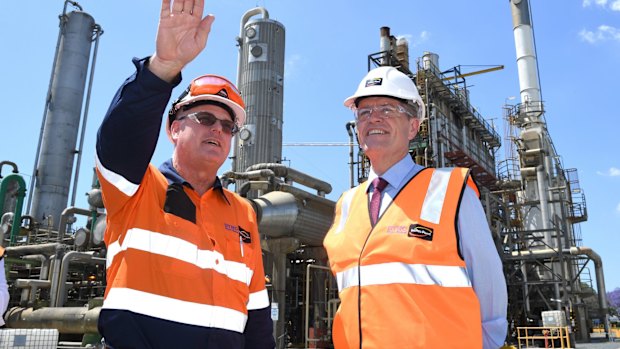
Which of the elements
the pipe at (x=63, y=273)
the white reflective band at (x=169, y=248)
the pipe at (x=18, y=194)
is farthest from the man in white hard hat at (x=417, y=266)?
the pipe at (x=18, y=194)

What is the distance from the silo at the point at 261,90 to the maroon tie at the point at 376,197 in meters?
18.3

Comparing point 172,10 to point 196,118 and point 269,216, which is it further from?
point 269,216

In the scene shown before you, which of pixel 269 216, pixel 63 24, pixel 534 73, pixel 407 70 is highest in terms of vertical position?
pixel 63 24

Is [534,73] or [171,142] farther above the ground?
[534,73]

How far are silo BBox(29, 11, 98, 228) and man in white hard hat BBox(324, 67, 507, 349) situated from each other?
28764mm

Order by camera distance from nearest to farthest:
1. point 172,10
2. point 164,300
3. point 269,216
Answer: point 172,10 → point 164,300 → point 269,216

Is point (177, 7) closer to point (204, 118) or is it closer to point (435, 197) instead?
point (204, 118)

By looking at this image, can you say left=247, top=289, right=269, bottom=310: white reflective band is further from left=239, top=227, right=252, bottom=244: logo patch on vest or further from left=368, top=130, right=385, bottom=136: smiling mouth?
left=368, top=130, right=385, bottom=136: smiling mouth

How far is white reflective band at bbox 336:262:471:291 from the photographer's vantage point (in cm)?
231

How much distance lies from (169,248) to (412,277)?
120cm

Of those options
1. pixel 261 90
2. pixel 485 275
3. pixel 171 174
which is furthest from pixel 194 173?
pixel 261 90

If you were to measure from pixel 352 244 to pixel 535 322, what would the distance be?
24580 mm

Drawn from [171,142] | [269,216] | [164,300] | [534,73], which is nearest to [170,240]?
[164,300]

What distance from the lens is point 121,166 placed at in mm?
2051
